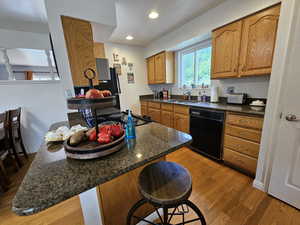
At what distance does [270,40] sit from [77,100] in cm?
227

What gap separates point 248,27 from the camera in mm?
1751

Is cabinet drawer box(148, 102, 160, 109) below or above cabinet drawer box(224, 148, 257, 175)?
above

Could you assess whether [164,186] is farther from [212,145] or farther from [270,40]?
[270,40]

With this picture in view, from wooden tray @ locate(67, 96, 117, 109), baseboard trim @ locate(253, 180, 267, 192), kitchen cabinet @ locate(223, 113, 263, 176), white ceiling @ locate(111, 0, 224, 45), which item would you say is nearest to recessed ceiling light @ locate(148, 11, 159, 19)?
white ceiling @ locate(111, 0, 224, 45)

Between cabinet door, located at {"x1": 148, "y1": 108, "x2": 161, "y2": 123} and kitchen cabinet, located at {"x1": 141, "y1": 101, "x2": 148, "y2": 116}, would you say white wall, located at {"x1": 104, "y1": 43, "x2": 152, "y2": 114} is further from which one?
cabinet door, located at {"x1": 148, "y1": 108, "x2": 161, "y2": 123}

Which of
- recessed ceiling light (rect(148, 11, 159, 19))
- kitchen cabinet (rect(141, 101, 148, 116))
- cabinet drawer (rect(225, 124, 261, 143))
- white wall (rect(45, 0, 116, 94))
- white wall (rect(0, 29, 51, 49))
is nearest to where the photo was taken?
white wall (rect(45, 0, 116, 94))

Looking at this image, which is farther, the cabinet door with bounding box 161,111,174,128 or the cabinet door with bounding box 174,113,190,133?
the cabinet door with bounding box 161,111,174,128

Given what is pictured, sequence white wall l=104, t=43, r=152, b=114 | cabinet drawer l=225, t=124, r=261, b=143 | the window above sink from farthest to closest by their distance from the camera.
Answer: white wall l=104, t=43, r=152, b=114
the window above sink
cabinet drawer l=225, t=124, r=261, b=143

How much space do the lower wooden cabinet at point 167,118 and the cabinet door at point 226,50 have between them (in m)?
1.20


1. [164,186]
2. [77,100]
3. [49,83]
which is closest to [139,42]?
[49,83]

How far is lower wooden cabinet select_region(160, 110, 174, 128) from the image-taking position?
9.66 feet

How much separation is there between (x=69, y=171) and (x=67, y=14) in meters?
1.84

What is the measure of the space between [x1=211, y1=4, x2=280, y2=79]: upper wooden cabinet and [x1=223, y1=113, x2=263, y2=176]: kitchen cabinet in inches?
27.4

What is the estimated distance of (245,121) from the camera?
1639 millimetres
